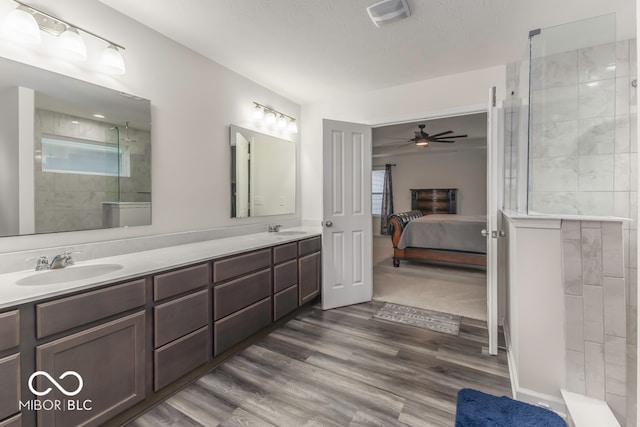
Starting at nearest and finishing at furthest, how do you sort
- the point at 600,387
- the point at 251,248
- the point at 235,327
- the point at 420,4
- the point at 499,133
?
the point at 600,387 → the point at 420,4 → the point at 235,327 → the point at 251,248 → the point at 499,133

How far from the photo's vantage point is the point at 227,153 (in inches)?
111

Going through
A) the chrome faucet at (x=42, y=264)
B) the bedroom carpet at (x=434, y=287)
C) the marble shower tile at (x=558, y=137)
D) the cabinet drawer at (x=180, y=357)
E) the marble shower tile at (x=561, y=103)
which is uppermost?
the marble shower tile at (x=561, y=103)

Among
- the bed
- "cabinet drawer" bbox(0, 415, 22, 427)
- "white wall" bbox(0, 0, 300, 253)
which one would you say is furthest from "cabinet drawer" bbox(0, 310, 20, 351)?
the bed

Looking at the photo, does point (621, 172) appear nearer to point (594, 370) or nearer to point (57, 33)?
point (594, 370)

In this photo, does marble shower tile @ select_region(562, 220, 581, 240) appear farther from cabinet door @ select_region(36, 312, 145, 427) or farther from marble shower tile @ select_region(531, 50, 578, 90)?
cabinet door @ select_region(36, 312, 145, 427)

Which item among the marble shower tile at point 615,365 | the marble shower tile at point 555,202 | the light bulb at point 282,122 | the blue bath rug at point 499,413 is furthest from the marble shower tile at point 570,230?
the light bulb at point 282,122

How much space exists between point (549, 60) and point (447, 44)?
751 millimetres

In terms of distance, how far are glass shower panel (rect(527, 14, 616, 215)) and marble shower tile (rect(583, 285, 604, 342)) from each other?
854mm

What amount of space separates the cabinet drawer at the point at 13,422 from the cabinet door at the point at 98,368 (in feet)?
0.20

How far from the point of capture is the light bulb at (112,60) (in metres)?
1.88

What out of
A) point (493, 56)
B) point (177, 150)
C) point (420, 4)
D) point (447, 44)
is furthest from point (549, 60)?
point (177, 150)

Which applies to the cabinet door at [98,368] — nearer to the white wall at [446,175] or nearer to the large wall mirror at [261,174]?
the large wall mirror at [261,174]

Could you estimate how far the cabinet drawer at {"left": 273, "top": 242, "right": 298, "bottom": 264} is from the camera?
2537 mm

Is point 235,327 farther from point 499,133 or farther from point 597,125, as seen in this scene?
point 597,125
